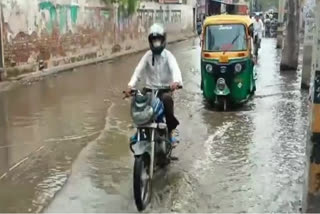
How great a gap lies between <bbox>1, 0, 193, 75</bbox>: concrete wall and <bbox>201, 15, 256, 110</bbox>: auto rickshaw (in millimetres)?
6671

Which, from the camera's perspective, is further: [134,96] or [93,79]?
[93,79]

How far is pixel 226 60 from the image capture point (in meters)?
10.9

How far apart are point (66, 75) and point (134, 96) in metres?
12.1

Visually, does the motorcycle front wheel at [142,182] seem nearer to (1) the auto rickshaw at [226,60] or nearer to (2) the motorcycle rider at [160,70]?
(2) the motorcycle rider at [160,70]

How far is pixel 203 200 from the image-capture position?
Result: 602 cm

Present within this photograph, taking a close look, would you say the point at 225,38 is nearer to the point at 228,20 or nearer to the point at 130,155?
the point at 228,20

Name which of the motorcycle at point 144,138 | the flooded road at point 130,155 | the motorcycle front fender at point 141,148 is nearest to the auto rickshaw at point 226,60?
the flooded road at point 130,155

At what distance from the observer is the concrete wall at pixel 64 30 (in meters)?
15.9

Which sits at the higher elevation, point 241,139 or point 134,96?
point 134,96

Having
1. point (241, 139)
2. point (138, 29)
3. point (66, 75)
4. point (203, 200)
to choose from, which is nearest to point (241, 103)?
point (241, 139)

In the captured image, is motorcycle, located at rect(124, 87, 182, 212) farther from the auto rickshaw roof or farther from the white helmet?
the auto rickshaw roof

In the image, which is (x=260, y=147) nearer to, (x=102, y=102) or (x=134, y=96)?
(x=134, y=96)

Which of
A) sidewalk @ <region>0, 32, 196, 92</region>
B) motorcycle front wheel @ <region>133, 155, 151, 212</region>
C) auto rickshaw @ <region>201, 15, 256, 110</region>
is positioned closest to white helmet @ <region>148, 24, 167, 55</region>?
motorcycle front wheel @ <region>133, 155, 151, 212</region>

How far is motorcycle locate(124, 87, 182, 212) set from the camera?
5.66 metres
